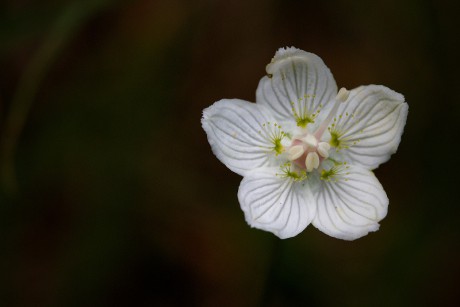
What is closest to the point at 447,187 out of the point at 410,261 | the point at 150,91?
the point at 410,261

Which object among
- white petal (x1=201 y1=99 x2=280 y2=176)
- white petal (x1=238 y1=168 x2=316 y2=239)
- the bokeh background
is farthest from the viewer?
the bokeh background

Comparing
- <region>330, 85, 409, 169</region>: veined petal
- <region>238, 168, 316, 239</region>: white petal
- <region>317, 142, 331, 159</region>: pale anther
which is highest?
<region>330, 85, 409, 169</region>: veined petal

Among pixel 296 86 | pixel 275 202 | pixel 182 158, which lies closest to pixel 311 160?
pixel 275 202

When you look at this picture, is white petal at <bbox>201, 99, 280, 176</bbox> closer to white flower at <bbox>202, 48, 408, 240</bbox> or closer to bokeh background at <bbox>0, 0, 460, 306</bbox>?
white flower at <bbox>202, 48, 408, 240</bbox>

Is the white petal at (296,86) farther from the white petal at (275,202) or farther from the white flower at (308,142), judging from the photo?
the white petal at (275,202)

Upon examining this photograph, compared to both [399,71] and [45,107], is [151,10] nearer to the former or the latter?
[45,107]

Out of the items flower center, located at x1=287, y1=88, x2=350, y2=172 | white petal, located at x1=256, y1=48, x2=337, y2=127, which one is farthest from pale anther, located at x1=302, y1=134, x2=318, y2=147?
white petal, located at x1=256, y1=48, x2=337, y2=127

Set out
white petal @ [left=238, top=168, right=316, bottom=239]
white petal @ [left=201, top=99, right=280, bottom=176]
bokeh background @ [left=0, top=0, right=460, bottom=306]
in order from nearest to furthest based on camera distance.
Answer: white petal @ [left=238, top=168, right=316, bottom=239] → white petal @ [left=201, top=99, right=280, bottom=176] → bokeh background @ [left=0, top=0, right=460, bottom=306]

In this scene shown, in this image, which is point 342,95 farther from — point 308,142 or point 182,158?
point 182,158
